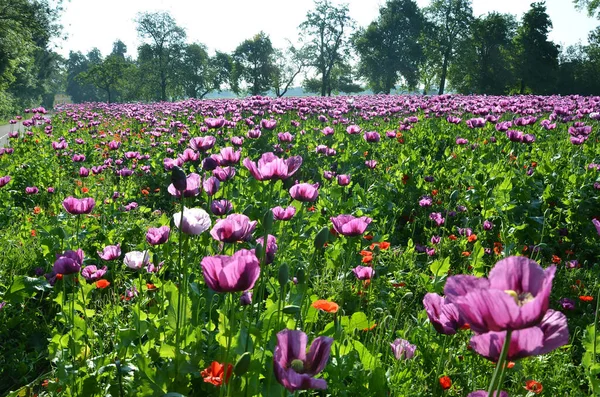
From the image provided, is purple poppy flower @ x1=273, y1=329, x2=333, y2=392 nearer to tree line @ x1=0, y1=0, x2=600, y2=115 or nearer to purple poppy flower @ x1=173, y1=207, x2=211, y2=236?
purple poppy flower @ x1=173, y1=207, x2=211, y2=236

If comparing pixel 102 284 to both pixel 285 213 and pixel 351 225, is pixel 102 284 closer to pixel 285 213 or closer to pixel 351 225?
pixel 285 213

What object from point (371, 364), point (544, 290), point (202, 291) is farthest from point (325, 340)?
point (202, 291)

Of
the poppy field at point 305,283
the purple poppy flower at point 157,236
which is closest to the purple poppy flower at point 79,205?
the poppy field at point 305,283

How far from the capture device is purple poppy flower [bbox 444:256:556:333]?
0.70m

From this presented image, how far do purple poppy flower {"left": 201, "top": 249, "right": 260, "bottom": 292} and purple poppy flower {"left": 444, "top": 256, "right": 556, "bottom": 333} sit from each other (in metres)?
0.57

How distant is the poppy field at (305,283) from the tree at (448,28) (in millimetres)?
45728

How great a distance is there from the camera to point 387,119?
10359mm

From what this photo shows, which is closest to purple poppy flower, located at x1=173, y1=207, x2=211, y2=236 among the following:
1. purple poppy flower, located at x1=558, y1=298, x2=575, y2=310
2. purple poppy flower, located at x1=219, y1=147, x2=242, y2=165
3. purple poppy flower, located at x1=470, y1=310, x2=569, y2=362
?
purple poppy flower, located at x1=219, y1=147, x2=242, y2=165

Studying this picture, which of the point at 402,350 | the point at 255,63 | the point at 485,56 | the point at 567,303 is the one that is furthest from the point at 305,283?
the point at 255,63

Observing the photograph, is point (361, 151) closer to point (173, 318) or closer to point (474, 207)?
point (474, 207)

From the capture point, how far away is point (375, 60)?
182 ft

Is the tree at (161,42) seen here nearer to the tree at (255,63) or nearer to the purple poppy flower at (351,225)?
the tree at (255,63)

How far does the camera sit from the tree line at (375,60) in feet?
142

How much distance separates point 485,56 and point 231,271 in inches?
2066
